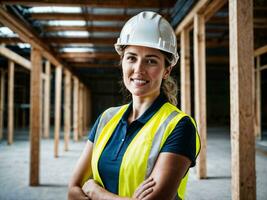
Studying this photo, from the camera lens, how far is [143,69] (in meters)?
1.21

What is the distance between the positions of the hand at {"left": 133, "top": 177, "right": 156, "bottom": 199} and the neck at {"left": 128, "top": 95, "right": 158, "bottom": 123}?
1.10ft

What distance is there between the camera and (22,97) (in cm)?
1589

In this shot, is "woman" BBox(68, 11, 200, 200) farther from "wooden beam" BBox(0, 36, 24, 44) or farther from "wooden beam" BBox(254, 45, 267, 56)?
"wooden beam" BBox(254, 45, 267, 56)

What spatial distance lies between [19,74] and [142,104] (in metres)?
16.0

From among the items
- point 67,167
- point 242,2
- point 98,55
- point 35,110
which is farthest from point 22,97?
point 242,2

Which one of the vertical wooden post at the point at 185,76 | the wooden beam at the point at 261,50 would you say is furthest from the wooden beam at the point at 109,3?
the wooden beam at the point at 261,50

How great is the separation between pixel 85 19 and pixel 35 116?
1.76m

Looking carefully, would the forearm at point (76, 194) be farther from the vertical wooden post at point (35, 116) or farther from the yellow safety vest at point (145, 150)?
the vertical wooden post at point (35, 116)

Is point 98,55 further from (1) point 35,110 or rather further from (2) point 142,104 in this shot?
(2) point 142,104

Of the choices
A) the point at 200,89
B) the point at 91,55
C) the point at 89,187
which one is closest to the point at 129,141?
the point at 89,187

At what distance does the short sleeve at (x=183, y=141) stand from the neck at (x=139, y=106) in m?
→ 0.23

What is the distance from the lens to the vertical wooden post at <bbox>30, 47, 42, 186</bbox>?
3654 millimetres

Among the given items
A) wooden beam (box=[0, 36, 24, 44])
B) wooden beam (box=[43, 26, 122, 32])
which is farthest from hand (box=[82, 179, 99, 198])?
wooden beam (box=[0, 36, 24, 44])

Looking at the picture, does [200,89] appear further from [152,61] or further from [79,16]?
[152,61]
